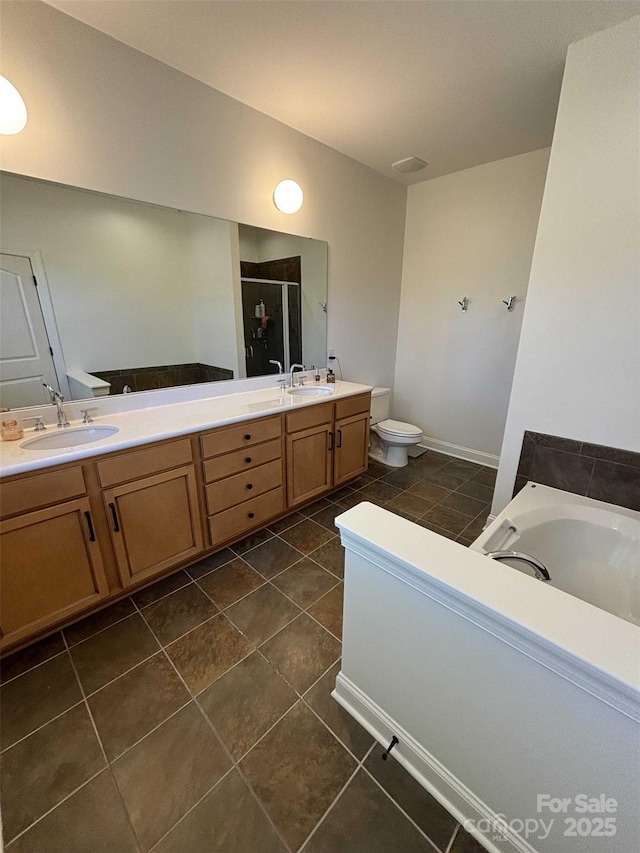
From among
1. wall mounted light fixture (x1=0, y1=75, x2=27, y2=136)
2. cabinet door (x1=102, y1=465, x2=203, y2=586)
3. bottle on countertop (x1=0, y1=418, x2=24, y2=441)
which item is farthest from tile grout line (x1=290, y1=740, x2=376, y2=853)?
wall mounted light fixture (x1=0, y1=75, x2=27, y2=136)

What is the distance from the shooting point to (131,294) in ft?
6.12

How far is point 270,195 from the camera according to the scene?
230 cm

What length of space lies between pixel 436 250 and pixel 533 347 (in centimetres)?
179

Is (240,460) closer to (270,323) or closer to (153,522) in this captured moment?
(153,522)

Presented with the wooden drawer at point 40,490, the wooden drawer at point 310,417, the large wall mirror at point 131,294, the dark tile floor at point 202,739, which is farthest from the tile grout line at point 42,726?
the wooden drawer at point 310,417

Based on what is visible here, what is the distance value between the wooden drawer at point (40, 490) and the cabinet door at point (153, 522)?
0.45 ft

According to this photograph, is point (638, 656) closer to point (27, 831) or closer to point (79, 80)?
point (27, 831)

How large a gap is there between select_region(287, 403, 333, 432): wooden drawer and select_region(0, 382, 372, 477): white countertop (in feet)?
0.16

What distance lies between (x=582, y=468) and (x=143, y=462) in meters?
Result: 2.27

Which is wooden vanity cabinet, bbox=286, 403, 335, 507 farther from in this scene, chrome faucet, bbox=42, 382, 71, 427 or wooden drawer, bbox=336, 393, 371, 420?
chrome faucet, bbox=42, 382, 71, 427

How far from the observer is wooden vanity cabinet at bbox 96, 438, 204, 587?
1528 millimetres

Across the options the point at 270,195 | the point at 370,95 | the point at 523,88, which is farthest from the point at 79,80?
the point at 523,88

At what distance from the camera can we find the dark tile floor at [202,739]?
964 millimetres

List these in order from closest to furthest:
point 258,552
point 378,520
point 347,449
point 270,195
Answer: point 378,520 < point 258,552 < point 270,195 < point 347,449
